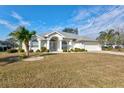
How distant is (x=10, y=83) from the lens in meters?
8.80

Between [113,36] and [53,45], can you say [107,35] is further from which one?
[53,45]

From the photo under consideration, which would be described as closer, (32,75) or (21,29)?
(32,75)

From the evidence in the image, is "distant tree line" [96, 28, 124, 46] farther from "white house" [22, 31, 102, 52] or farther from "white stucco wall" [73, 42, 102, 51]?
"white house" [22, 31, 102, 52]

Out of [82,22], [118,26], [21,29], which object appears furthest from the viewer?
[118,26]

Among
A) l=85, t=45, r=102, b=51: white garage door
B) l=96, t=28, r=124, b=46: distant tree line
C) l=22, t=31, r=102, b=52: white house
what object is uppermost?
l=96, t=28, r=124, b=46: distant tree line

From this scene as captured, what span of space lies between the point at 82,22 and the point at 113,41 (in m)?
26.9

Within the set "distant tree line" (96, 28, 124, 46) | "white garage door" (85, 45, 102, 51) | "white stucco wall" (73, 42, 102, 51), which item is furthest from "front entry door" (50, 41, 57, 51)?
"distant tree line" (96, 28, 124, 46)

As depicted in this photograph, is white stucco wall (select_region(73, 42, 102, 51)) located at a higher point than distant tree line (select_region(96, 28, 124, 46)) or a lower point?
lower

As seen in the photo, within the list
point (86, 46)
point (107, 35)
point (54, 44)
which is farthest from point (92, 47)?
point (107, 35)

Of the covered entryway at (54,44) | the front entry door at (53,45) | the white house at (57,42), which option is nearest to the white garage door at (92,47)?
the white house at (57,42)
